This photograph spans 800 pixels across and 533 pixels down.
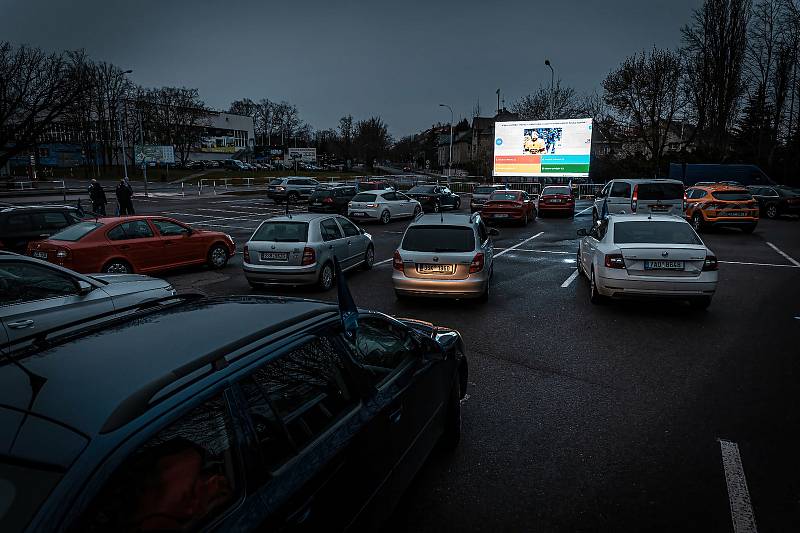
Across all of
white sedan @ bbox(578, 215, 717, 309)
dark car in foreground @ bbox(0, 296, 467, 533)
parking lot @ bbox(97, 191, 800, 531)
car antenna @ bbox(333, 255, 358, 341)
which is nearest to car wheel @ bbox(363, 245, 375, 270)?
parking lot @ bbox(97, 191, 800, 531)

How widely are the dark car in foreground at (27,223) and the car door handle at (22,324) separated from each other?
864 cm

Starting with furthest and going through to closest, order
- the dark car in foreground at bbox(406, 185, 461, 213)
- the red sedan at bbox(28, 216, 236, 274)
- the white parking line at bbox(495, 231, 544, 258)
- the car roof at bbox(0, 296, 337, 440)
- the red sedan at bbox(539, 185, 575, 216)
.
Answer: the dark car in foreground at bbox(406, 185, 461, 213) → the red sedan at bbox(539, 185, 575, 216) → the white parking line at bbox(495, 231, 544, 258) → the red sedan at bbox(28, 216, 236, 274) → the car roof at bbox(0, 296, 337, 440)

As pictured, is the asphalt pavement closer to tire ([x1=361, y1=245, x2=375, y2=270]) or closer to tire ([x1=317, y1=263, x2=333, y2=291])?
tire ([x1=317, y1=263, x2=333, y2=291])

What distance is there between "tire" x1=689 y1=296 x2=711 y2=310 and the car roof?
725 cm

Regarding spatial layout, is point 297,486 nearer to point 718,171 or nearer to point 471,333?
point 471,333

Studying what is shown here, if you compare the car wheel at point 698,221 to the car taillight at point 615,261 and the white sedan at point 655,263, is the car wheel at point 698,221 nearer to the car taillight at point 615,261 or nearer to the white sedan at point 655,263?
the white sedan at point 655,263

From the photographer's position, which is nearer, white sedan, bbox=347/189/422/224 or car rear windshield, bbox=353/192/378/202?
white sedan, bbox=347/189/422/224

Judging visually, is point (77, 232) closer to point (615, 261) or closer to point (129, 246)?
point (129, 246)

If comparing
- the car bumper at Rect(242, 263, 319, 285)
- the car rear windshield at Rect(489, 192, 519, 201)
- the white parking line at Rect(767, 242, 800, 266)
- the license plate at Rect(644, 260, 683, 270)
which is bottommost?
the white parking line at Rect(767, 242, 800, 266)

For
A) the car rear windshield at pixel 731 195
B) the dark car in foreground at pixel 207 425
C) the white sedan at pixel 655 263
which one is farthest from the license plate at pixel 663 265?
the car rear windshield at pixel 731 195

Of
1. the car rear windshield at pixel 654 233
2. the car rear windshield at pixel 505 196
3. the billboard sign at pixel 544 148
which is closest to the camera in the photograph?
the car rear windshield at pixel 654 233

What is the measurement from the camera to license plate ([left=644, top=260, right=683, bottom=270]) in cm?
821

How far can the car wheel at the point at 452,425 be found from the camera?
437 centimetres

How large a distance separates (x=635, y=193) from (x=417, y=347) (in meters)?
16.8
